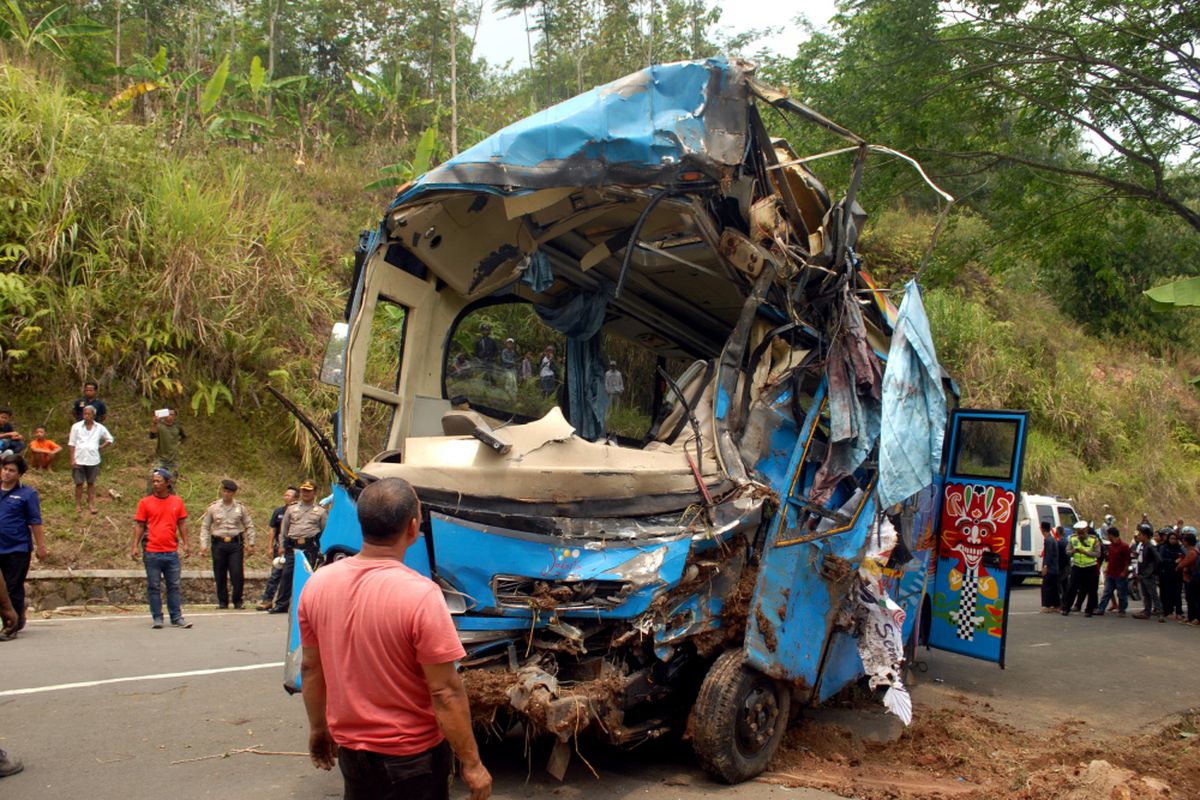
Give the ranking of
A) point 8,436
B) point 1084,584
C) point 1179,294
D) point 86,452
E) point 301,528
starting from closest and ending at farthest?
1. point 1179,294
2. point 301,528
3. point 8,436
4. point 86,452
5. point 1084,584

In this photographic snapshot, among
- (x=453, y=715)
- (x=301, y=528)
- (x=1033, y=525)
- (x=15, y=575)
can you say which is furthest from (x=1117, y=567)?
(x=453, y=715)

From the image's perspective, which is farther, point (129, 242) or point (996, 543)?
point (129, 242)

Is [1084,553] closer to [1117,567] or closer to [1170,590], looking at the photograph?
[1117,567]

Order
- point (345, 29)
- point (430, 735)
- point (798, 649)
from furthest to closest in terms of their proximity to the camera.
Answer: point (345, 29)
point (798, 649)
point (430, 735)

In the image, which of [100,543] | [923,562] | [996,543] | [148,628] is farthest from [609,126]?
[100,543]

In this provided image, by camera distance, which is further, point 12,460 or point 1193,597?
point 1193,597

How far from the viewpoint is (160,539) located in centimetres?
986

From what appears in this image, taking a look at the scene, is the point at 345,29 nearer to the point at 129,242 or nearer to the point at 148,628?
the point at 129,242

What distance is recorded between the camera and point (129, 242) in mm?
14445

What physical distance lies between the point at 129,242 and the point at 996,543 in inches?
480

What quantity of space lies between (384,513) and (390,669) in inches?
17.8

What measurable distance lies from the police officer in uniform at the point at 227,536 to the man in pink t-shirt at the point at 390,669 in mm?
9070

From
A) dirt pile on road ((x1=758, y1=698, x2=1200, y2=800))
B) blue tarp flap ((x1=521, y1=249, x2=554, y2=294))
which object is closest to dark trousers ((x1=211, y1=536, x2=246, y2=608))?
blue tarp flap ((x1=521, y1=249, x2=554, y2=294))

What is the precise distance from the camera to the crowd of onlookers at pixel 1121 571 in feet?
52.4
